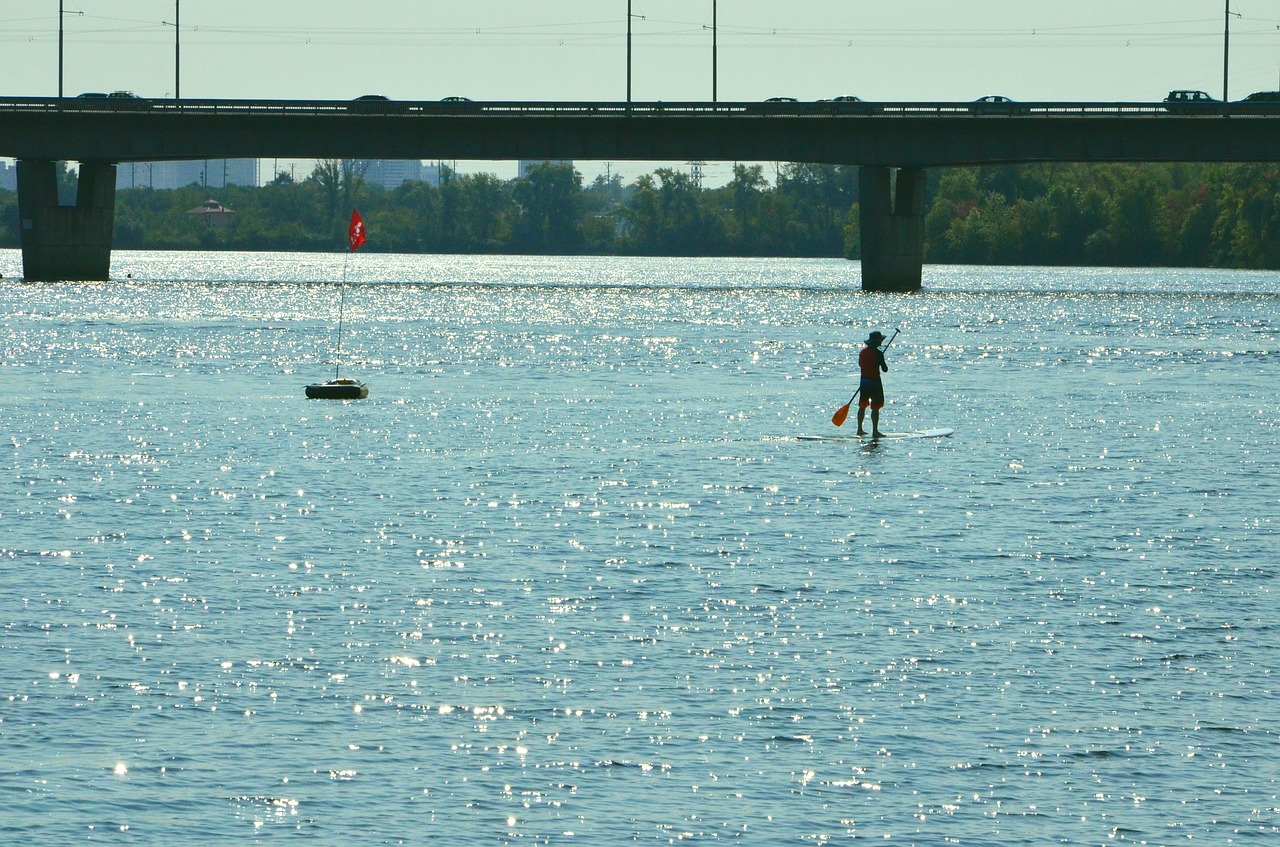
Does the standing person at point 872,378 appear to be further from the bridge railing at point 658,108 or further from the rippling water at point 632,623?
the bridge railing at point 658,108

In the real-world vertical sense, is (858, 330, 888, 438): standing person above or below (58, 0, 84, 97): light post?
below

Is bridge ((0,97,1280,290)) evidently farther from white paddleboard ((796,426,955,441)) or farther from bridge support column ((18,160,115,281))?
white paddleboard ((796,426,955,441))

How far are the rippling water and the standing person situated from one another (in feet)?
4.19

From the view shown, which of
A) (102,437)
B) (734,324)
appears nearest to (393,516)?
(102,437)

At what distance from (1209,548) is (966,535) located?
3385 mm

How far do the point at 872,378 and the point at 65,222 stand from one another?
87.4 metres

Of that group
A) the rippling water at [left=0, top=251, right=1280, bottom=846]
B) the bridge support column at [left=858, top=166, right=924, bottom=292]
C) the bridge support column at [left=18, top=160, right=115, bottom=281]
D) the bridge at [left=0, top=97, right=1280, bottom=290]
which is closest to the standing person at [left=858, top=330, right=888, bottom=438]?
the rippling water at [left=0, top=251, right=1280, bottom=846]

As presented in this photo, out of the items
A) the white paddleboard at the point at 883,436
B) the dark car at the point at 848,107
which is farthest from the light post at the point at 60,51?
the white paddleboard at the point at 883,436

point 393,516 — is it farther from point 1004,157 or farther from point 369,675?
point 1004,157

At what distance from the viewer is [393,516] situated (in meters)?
31.5

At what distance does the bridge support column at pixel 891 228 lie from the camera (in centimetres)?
11319

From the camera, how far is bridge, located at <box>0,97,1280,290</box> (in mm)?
103625

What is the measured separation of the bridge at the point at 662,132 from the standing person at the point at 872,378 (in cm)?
6315

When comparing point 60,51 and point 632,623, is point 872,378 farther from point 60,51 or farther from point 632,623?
point 60,51
